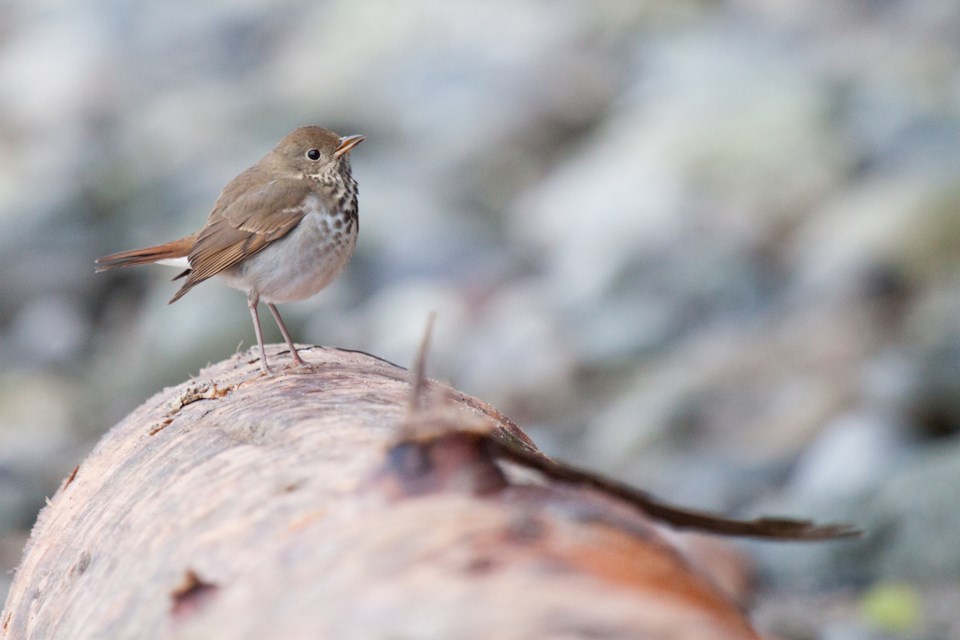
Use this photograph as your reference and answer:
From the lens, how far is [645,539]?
1.67m

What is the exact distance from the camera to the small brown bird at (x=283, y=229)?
4273 millimetres

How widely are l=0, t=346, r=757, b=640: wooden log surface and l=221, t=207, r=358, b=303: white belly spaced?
77.0 inches

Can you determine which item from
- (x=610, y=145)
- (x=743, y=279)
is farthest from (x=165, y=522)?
(x=610, y=145)

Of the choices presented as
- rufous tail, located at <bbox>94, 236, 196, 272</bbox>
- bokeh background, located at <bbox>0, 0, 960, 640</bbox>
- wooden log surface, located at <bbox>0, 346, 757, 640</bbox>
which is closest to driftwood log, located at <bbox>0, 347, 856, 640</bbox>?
wooden log surface, located at <bbox>0, 346, 757, 640</bbox>

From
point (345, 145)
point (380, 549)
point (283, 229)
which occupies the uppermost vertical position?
point (345, 145)

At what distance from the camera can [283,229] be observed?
14.1 ft

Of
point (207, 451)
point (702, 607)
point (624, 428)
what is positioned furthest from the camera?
point (624, 428)

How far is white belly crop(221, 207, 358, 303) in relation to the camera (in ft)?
13.9

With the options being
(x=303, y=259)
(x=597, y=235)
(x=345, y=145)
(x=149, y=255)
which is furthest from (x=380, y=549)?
(x=597, y=235)

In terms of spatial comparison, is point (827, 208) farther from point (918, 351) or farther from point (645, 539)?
point (645, 539)

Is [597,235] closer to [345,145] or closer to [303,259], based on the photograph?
[345,145]

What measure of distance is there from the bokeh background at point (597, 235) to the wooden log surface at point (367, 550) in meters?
4.30

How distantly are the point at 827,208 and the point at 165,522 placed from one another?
1042cm

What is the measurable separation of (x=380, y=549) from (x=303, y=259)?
2686 mm
